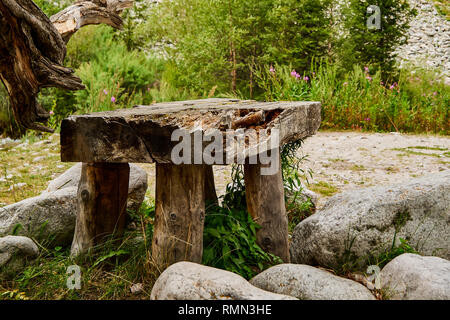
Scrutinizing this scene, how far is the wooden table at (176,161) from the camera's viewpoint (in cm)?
203

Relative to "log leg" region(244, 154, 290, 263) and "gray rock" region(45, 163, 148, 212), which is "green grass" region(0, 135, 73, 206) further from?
"log leg" region(244, 154, 290, 263)

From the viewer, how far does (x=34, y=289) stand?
234 centimetres

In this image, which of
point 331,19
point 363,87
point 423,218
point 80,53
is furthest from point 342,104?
point 80,53

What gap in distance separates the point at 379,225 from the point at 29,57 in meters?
2.21

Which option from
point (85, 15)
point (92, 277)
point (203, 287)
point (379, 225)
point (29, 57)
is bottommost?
point (92, 277)

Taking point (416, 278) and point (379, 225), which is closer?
point (416, 278)

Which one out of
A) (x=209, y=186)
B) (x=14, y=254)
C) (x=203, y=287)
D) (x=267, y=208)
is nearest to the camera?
(x=203, y=287)

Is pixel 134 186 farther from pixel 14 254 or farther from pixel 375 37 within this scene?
pixel 375 37

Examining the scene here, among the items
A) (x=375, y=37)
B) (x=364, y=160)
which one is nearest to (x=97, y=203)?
(x=364, y=160)

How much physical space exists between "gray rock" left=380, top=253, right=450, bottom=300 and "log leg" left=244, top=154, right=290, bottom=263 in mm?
683

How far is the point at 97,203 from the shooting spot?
8.99ft
